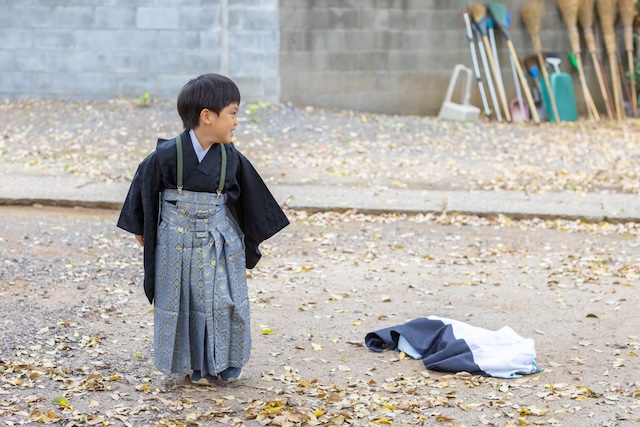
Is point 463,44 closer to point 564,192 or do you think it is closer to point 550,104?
point 550,104

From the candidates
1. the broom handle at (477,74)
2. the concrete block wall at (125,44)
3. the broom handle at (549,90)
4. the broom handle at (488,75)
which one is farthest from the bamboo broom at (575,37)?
the concrete block wall at (125,44)

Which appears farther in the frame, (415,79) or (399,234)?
(415,79)

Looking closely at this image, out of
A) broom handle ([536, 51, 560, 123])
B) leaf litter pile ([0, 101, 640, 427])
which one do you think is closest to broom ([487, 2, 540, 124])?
broom handle ([536, 51, 560, 123])

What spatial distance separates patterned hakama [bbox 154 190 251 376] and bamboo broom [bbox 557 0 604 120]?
34.1 ft

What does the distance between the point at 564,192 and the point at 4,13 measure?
281 inches

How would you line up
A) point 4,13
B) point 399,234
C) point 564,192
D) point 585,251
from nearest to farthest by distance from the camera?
point 585,251 → point 399,234 → point 564,192 → point 4,13

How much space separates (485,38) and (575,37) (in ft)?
4.43

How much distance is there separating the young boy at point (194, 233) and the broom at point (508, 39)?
9737 mm

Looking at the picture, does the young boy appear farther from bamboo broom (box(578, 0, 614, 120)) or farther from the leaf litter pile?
bamboo broom (box(578, 0, 614, 120))

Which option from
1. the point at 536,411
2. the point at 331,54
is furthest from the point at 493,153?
the point at 536,411

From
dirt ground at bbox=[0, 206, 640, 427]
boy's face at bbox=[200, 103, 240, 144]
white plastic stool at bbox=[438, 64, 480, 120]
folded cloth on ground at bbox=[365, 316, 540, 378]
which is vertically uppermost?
boy's face at bbox=[200, 103, 240, 144]

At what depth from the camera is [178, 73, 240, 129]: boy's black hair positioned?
404cm

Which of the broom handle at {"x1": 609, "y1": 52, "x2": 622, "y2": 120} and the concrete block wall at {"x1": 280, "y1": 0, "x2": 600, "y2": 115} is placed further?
the broom handle at {"x1": 609, "y1": 52, "x2": 622, "y2": 120}

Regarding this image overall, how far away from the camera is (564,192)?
29.3ft
